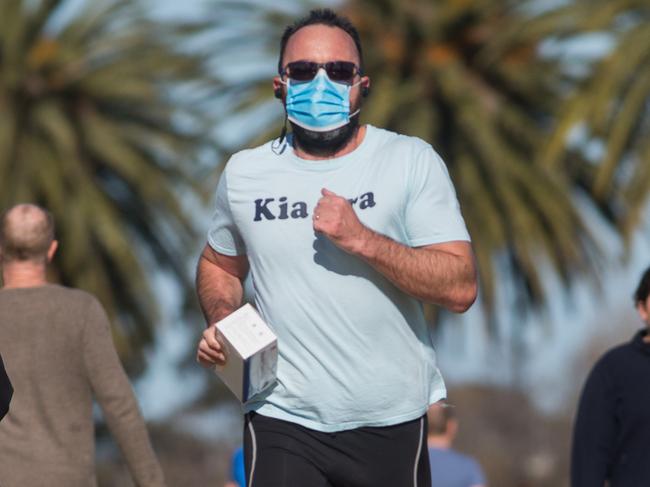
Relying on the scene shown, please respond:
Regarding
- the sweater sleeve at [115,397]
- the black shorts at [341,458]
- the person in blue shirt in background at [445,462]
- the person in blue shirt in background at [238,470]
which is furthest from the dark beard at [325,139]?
the person in blue shirt in background at [238,470]

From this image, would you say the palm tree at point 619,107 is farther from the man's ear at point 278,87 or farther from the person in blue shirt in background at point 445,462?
the man's ear at point 278,87

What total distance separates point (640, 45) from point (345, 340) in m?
17.0

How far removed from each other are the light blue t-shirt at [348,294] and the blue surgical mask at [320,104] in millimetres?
108

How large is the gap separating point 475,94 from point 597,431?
19.6 m

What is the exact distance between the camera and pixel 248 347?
4.96 m

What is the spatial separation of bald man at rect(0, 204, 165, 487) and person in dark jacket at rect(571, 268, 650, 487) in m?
1.83

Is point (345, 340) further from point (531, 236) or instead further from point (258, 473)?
point (531, 236)

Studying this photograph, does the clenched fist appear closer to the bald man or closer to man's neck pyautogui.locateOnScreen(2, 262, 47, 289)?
the bald man

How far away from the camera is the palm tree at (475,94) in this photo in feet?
86.8

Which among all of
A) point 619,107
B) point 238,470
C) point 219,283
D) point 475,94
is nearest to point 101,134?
point 475,94

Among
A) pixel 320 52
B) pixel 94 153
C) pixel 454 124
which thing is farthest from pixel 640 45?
pixel 320 52

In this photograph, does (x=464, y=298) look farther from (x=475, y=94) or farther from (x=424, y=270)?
(x=475, y=94)

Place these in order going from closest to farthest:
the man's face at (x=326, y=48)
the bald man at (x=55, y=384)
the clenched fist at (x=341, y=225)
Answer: the clenched fist at (x=341, y=225), the man's face at (x=326, y=48), the bald man at (x=55, y=384)

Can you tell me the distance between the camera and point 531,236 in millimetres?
27500
